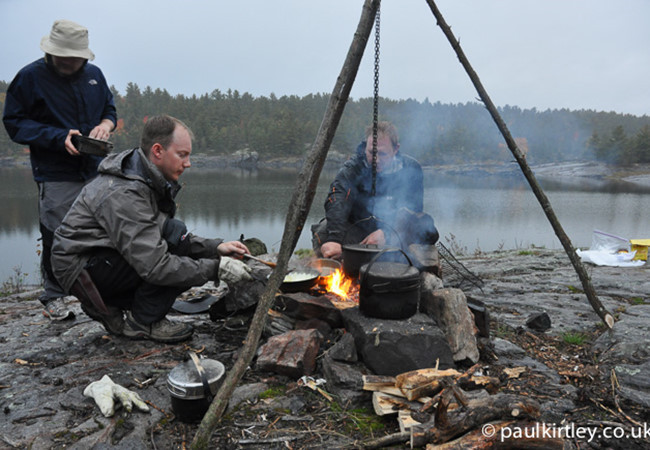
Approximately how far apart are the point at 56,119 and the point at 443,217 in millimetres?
16104

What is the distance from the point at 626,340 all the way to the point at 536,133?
40.3 m

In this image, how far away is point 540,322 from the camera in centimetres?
379

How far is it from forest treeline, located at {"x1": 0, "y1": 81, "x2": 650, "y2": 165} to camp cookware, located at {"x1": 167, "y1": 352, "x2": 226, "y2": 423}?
60.6 ft

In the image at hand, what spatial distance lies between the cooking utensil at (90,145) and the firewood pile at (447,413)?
314 cm

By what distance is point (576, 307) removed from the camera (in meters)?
4.41

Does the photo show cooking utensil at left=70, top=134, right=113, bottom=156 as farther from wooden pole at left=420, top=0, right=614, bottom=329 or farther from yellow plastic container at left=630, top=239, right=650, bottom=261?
yellow plastic container at left=630, top=239, right=650, bottom=261

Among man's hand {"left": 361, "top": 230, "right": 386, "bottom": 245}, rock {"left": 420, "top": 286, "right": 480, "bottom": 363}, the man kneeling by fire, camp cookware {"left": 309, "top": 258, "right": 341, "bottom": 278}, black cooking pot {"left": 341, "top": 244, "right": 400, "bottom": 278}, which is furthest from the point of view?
the man kneeling by fire

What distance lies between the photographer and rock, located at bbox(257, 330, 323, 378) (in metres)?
2.77

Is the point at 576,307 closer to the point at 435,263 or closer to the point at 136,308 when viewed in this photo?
the point at 435,263

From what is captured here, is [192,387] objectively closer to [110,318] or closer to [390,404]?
[390,404]

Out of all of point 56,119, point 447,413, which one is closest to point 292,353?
point 447,413

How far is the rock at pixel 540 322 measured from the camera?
3.79 m

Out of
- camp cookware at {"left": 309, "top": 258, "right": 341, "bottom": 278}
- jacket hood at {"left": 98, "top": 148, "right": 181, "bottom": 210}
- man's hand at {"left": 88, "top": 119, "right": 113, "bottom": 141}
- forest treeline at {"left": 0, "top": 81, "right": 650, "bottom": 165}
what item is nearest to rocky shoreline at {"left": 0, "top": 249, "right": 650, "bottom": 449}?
camp cookware at {"left": 309, "top": 258, "right": 341, "bottom": 278}

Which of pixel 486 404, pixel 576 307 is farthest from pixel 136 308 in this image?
pixel 576 307
